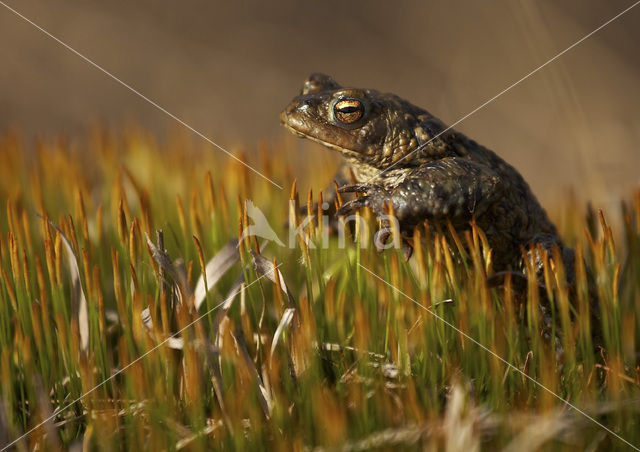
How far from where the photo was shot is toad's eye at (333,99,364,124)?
2.67 m

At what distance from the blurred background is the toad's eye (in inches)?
266

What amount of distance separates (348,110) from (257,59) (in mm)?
9156

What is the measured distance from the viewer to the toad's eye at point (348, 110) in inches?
105

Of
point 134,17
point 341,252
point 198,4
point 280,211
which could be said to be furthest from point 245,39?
point 341,252

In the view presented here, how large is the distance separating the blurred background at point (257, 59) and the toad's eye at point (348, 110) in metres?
6.77

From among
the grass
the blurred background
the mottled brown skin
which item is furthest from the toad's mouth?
the blurred background

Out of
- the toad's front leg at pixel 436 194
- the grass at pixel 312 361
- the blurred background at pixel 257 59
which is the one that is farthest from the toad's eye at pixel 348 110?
the blurred background at pixel 257 59

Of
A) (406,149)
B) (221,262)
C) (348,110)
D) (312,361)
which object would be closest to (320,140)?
(348,110)

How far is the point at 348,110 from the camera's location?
2.68 meters
